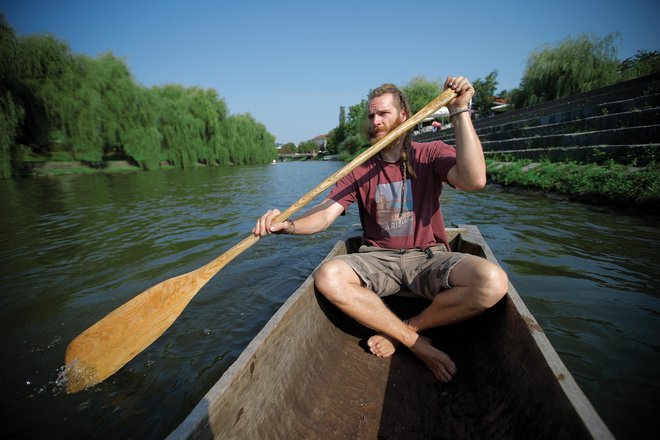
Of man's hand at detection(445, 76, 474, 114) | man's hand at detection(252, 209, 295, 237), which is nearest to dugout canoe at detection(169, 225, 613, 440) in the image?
man's hand at detection(252, 209, 295, 237)

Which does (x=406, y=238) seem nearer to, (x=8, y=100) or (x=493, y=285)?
(x=493, y=285)

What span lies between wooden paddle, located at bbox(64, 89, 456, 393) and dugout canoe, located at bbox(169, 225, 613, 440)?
2.63 feet

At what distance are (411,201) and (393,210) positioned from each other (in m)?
0.13

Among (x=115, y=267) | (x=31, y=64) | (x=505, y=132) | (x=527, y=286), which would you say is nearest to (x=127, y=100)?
(x=31, y=64)

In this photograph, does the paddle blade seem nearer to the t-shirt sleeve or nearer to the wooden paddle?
the wooden paddle

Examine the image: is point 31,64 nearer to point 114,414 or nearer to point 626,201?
point 114,414

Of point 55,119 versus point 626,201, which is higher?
point 55,119

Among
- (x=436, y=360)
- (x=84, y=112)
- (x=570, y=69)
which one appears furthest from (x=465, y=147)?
(x=570, y=69)

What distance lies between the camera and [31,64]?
551 inches

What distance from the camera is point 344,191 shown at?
233 cm

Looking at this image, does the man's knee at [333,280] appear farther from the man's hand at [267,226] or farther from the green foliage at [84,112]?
the green foliage at [84,112]

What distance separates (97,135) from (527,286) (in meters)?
20.4

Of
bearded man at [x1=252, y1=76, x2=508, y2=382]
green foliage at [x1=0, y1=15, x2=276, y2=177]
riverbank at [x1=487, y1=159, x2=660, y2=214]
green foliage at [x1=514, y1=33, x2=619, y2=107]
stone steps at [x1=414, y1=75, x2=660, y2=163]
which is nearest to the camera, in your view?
bearded man at [x1=252, y1=76, x2=508, y2=382]

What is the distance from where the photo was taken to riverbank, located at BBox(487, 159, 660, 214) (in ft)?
17.5
